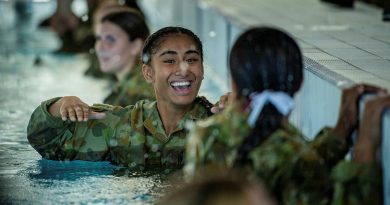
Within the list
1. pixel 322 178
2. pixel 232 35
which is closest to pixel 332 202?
pixel 322 178

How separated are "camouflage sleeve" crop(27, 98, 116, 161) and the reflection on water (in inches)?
5.2

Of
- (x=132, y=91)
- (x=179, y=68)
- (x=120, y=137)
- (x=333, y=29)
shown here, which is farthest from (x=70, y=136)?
(x=333, y=29)

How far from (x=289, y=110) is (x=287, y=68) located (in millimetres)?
176

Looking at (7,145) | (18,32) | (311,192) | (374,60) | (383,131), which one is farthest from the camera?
(18,32)

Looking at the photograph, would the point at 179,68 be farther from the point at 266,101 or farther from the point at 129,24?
the point at 129,24

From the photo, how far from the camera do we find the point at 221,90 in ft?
31.9

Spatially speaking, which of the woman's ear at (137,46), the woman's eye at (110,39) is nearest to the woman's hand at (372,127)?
the woman's ear at (137,46)

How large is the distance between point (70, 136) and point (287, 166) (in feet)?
7.18

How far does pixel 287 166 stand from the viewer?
165 inches

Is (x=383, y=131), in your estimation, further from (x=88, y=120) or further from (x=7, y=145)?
(x=7, y=145)

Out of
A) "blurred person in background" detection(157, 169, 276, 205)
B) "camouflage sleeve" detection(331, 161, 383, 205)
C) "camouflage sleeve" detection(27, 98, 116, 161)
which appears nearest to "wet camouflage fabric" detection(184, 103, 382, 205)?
"camouflage sleeve" detection(331, 161, 383, 205)

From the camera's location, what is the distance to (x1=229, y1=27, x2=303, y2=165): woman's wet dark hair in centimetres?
432

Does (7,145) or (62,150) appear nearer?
(62,150)

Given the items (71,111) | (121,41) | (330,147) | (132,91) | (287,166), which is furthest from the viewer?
(121,41)
